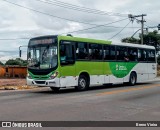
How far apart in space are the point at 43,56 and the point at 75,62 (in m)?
1.88

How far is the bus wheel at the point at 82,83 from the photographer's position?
20.0 meters

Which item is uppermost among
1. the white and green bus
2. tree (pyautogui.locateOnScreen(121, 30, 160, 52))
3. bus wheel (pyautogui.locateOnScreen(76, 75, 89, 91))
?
tree (pyautogui.locateOnScreen(121, 30, 160, 52))

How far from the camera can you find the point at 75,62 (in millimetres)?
19500

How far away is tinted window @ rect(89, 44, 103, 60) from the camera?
20.9 meters

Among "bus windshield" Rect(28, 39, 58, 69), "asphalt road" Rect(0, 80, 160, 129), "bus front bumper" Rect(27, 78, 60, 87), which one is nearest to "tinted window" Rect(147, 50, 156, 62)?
"bus windshield" Rect(28, 39, 58, 69)

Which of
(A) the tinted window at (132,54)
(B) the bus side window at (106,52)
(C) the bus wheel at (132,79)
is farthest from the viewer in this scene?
(C) the bus wheel at (132,79)

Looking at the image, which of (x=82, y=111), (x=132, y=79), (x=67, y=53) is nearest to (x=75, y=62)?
(x=67, y=53)

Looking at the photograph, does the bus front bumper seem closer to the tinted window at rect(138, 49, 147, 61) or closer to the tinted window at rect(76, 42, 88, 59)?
the tinted window at rect(76, 42, 88, 59)

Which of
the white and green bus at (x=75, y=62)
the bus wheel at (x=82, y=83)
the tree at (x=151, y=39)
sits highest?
the tree at (x=151, y=39)

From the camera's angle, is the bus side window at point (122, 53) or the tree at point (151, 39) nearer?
the bus side window at point (122, 53)

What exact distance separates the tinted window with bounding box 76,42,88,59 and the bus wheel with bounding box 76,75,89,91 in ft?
3.84

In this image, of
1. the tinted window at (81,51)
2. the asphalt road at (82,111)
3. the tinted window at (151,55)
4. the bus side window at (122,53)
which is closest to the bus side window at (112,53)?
the bus side window at (122,53)

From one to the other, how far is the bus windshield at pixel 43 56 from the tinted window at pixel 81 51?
1764 millimetres

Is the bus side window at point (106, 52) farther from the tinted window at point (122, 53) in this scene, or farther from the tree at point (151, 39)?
the tree at point (151, 39)
